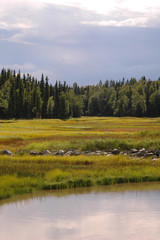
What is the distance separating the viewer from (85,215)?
15.2m

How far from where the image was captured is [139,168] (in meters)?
25.2

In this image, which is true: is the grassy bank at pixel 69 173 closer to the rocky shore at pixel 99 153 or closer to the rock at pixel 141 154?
the rock at pixel 141 154

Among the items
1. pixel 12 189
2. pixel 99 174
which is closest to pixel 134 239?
pixel 12 189

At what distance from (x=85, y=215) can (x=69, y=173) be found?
23.8 ft

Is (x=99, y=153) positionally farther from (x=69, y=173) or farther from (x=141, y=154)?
(x=69, y=173)

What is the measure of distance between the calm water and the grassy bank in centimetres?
97

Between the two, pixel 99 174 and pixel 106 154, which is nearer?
pixel 99 174

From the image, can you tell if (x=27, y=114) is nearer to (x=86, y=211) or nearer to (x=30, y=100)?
(x=30, y=100)

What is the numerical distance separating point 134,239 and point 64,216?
375 cm

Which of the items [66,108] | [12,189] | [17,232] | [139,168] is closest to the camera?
[17,232]

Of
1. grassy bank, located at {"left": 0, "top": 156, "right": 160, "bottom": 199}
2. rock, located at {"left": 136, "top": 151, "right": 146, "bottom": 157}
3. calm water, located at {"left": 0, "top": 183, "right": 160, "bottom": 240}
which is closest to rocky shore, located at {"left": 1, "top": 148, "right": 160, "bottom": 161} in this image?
rock, located at {"left": 136, "top": 151, "right": 146, "bottom": 157}

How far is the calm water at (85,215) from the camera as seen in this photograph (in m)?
12.8

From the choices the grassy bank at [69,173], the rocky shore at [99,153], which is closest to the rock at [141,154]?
the rocky shore at [99,153]

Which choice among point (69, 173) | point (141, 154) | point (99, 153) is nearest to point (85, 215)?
point (69, 173)
